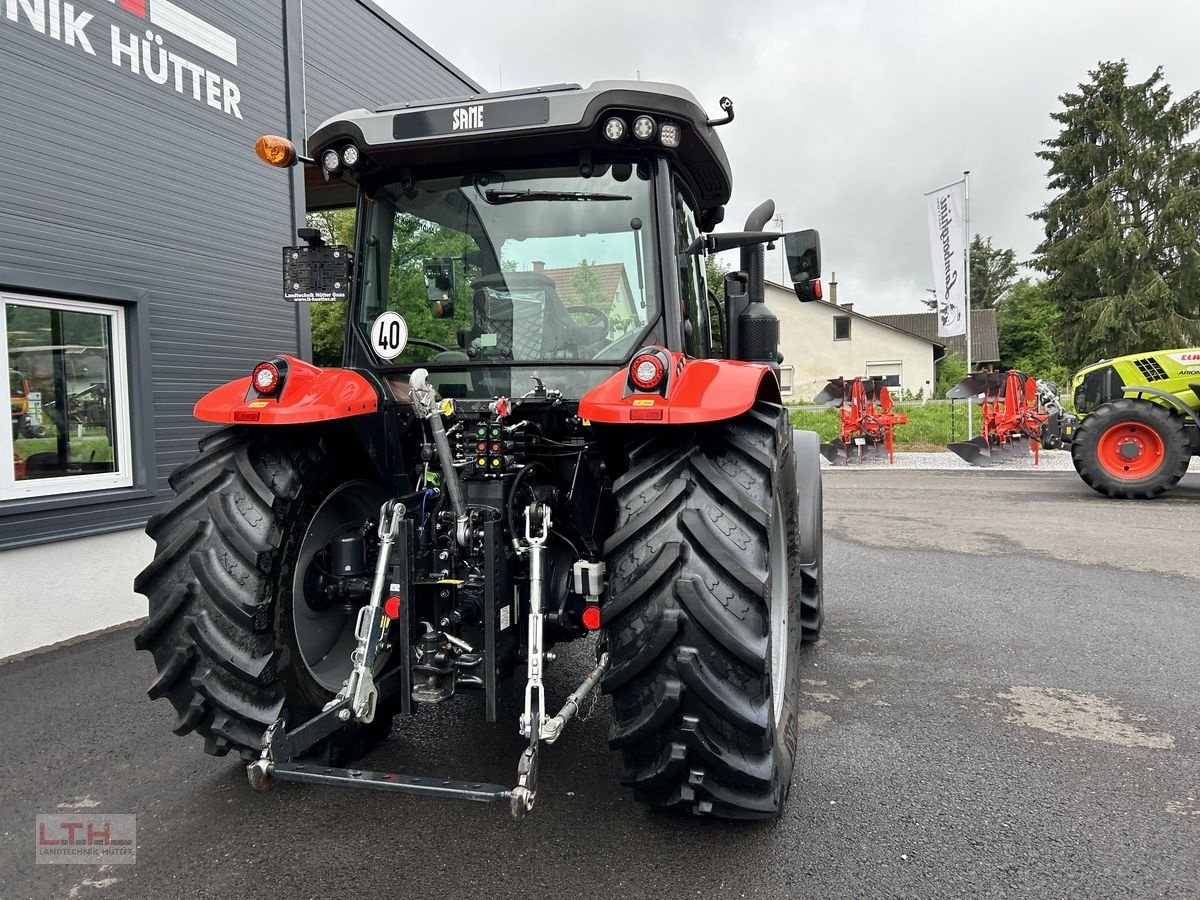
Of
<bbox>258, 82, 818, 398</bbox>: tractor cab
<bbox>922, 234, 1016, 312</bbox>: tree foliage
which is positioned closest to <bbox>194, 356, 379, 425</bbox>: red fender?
<bbox>258, 82, 818, 398</bbox>: tractor cab

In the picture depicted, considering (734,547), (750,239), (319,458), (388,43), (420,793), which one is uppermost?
Answer: (388,43)

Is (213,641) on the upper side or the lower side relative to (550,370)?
lower

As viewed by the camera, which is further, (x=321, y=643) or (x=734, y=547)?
(x=321, y=643)

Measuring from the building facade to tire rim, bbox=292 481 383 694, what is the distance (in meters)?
2.86

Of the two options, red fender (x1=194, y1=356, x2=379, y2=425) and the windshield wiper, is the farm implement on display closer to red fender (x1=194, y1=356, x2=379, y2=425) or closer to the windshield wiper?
the windshield wiper

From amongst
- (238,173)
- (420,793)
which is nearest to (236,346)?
(238,173)

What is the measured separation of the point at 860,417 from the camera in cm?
1552

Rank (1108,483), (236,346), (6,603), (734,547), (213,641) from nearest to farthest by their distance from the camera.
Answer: (734,547) → (213,641) → (6,603) → (236,346) → (1108,483)

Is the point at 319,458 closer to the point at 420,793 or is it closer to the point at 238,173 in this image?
the point at 420,793

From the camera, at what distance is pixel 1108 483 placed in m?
10.4

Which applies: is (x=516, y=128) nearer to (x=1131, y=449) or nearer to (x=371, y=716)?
(x=371, y=716)

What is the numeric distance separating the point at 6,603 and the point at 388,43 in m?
6.47

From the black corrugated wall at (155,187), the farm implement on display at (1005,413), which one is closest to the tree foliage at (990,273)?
the farm implement on display at (1005,413)

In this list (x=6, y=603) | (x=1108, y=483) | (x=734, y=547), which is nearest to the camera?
(x=734, y=547)
